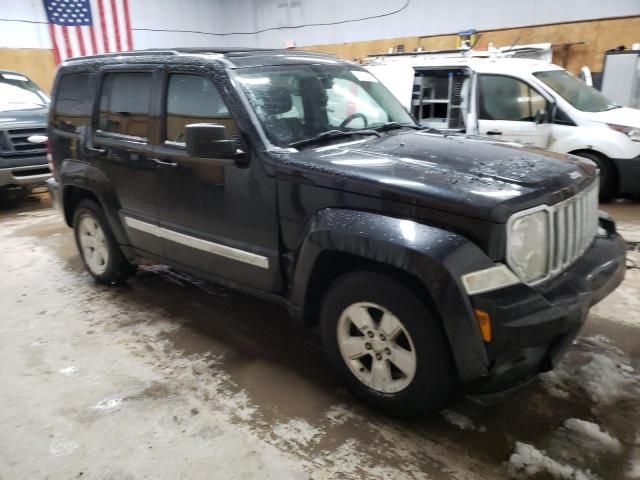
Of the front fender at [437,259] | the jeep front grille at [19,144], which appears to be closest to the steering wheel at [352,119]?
the front fender at [437,259]

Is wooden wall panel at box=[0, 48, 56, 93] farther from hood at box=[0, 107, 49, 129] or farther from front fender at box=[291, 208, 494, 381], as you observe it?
front fender at box=[291, 208, 494, 381]

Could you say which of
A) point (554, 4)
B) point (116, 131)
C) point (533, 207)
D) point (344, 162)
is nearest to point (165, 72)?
point (116, 131)

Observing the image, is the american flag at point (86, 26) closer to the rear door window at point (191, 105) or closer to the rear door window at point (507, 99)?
the rear door window at point (507, 99)

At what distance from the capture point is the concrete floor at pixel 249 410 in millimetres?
2348

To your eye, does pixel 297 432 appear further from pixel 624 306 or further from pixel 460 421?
pixel 624 306

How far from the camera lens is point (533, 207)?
88.2 inches

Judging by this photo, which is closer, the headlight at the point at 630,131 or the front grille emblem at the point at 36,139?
the headlight at the point at 630,131

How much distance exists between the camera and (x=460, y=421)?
260cm

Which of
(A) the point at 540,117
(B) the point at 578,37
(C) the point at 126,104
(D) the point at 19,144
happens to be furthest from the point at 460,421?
(B) the point at 578,37

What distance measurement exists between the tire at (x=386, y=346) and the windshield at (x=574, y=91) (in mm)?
5519

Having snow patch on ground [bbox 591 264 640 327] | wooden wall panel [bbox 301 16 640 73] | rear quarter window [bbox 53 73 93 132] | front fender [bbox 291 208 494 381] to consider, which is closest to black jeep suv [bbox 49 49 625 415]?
front fender [bbox 291 208 494 381]

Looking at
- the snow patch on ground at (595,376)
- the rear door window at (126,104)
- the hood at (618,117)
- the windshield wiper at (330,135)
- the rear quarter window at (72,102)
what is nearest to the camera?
the snow patch on ground at (595,376)

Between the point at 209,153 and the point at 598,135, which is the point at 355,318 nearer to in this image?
the point at 209,153

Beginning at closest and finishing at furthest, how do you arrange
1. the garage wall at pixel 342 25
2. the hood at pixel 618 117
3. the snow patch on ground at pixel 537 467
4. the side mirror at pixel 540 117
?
the snow patch on ground at pixel 537 467 < the hood at pixel 618 117 < the side mirror at pixel 540 117 < the garage wall at pixel 342 25
